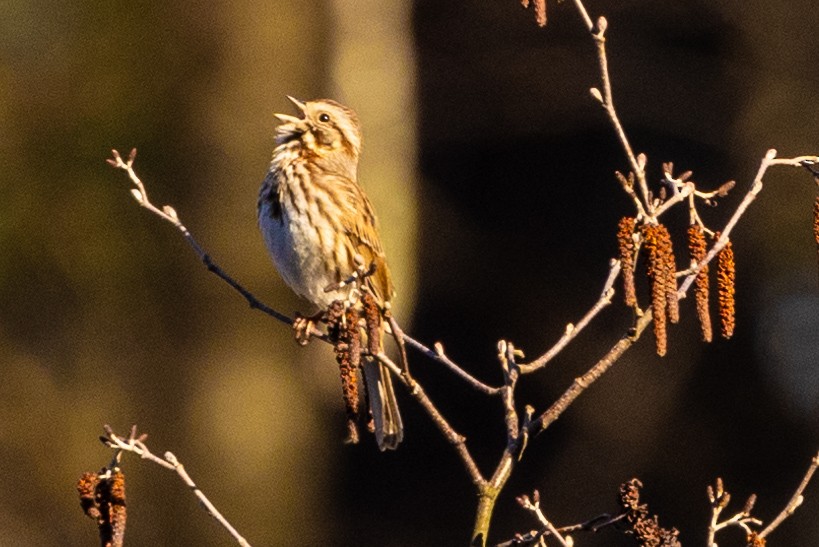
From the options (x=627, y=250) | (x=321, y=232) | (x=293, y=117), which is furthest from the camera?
(x=293, y=117)

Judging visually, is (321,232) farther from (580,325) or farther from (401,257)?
(401,257)

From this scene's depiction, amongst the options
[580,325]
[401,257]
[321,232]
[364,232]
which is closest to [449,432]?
[580,325]

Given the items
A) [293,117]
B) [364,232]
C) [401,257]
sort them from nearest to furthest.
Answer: [364,232] < [293,117] < [401,257]

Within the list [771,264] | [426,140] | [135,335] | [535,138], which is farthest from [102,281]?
[771,264]

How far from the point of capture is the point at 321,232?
5.30 metres

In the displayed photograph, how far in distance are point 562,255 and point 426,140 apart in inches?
57.6

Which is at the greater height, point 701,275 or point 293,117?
point 293,117

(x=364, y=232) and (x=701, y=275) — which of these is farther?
(x=364, y=232)

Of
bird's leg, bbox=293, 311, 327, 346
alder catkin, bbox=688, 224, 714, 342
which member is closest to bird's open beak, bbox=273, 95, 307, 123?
bird's leg, bbox=293, 311, 327, 346

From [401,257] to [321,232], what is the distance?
544cm

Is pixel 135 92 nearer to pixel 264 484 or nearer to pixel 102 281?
pixel 102 281

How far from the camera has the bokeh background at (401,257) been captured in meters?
9.94

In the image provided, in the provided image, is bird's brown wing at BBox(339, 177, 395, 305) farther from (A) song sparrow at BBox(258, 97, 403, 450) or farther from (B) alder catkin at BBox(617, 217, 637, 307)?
(B) alder catkin at BBox(617, 217, 637, 307)

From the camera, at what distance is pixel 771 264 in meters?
10.0
